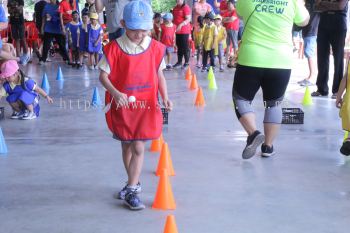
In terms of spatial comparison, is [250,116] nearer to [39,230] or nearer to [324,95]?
[39,230]

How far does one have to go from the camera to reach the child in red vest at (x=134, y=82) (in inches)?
161

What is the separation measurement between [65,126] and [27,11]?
60.8 feet

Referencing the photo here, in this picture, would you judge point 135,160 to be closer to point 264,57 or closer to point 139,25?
point 139,25

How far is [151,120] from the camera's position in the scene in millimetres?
4223

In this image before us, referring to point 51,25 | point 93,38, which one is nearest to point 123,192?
point 93,38

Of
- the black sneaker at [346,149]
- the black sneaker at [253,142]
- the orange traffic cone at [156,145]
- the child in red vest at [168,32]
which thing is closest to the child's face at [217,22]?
the child in red vest at [168,32]

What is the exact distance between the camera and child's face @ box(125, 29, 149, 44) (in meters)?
4.11

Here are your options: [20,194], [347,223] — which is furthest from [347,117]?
[20,194]


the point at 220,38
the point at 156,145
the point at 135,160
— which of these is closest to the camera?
the point at 135,160

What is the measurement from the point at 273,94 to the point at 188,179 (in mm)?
1238

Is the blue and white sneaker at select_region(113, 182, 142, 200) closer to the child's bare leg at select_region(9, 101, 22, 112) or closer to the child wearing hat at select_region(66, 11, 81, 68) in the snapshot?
the child's bare leg at select_region(9, 101, 22, 112)

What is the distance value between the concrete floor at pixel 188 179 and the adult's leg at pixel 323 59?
159cm

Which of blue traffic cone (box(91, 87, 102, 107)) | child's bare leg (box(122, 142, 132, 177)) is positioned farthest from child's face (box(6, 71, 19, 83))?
child's bare leg (box(122, 142, 132, 177))

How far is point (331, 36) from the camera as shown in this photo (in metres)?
9.13
